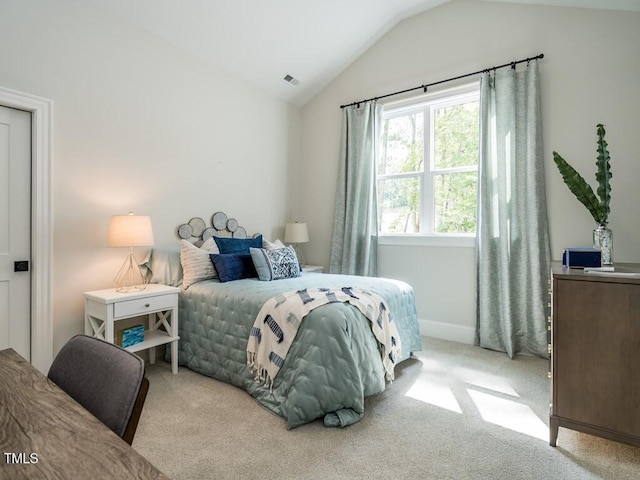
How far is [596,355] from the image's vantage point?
1.75 m

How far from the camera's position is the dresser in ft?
5.50

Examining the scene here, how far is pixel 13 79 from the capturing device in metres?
2.34

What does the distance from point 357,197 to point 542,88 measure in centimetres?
198

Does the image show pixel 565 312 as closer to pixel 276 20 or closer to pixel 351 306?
pixel 351 306

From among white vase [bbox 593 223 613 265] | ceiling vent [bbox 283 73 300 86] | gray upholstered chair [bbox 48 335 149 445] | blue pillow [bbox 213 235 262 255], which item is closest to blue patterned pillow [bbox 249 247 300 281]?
blue pillow [bbox 213 235 262 255]

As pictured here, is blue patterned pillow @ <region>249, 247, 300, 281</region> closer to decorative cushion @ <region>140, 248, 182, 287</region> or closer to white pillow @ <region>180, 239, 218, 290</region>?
white pillow @ <region>180, 239, 218, 290</region>

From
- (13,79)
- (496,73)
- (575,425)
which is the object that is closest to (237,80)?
(13,79)

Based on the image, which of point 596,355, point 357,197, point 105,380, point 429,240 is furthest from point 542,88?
point 105,380

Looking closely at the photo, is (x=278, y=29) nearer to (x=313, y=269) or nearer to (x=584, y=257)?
(x=313, y=269)

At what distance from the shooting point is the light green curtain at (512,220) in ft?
10.0

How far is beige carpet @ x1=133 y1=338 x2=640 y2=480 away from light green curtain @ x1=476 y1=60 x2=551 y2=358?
674 millimetres

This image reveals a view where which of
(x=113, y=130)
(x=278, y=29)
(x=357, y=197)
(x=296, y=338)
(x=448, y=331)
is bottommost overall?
(x=448, y=331)

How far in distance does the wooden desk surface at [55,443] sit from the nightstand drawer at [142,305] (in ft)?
5.46

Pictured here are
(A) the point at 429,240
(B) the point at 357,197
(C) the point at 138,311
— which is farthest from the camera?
(B) the point at 357,197
